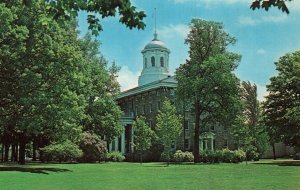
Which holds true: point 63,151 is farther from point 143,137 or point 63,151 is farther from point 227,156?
point 227,156

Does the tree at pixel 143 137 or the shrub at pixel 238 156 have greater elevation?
the tree at pixel 143 137

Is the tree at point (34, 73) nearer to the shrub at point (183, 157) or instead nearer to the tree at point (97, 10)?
the tree at point (97, 10)

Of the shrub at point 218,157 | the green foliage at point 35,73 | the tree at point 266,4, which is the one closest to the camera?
the tree at point 266,4

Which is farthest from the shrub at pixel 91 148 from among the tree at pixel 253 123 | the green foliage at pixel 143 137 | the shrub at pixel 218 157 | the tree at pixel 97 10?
the tree at pixel 97 10

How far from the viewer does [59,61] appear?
3100 centimetres

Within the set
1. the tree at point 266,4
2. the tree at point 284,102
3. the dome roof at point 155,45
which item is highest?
the dome roof at point 155,45

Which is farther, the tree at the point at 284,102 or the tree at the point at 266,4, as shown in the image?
the tree at the point at 284,102

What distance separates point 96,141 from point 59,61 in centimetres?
2132

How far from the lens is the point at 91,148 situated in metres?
50.2

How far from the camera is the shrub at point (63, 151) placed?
48.1 m

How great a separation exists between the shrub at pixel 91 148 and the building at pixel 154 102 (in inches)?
643

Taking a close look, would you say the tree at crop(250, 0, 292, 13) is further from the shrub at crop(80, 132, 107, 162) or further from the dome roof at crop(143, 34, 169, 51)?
the dome roof at crop(143, 34, 169, 51)

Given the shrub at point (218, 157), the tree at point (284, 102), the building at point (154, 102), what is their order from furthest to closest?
the building at point (154, 102)
the shrub at point (218, 157)
the tree at point (284, 102)

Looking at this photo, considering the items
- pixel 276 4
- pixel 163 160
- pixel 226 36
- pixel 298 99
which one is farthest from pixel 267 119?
pixel 276 4
